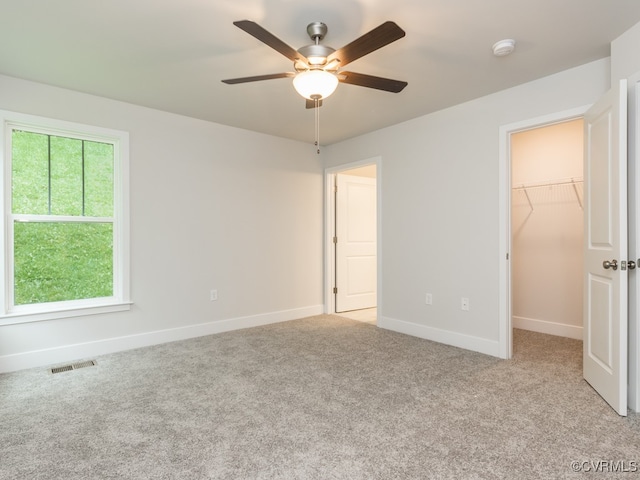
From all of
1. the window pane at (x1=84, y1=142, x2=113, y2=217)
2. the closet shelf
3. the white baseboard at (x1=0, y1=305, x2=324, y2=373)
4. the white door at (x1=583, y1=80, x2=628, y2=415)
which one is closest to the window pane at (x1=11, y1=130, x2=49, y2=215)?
the window pane at (x1=84, y1=142, x2=113, y2=217)

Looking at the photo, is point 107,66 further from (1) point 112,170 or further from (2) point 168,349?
(2) point 168,349

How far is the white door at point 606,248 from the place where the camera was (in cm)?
212

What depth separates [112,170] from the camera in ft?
11.6

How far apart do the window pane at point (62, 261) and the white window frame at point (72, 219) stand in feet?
0.20

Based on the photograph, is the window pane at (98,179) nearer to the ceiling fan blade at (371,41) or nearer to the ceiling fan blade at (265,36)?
the ceiling fan blade at (265,36)

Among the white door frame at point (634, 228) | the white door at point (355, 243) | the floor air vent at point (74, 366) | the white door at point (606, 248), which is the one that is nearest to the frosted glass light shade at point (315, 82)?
the white door at point (606, 248)

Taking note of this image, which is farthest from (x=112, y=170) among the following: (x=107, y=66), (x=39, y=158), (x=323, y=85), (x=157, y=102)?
(x=323, y=85)

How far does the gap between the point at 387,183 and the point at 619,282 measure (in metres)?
2.54

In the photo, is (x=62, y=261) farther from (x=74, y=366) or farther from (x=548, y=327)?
(x=548, y=327)

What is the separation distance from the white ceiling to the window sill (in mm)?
1965

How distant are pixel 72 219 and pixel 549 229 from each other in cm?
501

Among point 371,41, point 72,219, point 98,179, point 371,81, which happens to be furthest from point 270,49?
point 72,219

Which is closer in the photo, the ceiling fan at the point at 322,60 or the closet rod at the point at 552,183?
the ceiling fan at the point at 322,60

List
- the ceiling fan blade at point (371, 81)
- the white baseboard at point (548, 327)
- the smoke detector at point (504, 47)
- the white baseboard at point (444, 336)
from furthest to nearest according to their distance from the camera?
the white baseboard at point (548, 327) → the white baseboard at point (444, 336) → the smoke detector at point (504, 47) → the ceiling fan blade at point (371, 81)
